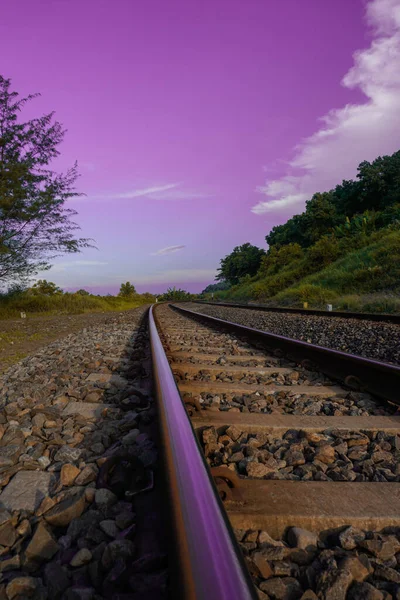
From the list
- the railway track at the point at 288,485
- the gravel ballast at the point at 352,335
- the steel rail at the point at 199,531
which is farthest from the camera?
the gravel ballast at the point at 352,335

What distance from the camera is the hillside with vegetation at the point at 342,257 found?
13055mm

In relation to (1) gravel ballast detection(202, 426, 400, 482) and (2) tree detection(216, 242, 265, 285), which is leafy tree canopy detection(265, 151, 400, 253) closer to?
(2) tree detection(216, 242, 265, 285)

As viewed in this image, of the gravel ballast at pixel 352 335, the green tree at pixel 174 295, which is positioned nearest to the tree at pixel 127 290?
the green tree at pixel 174 295

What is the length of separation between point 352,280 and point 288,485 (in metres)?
14.1

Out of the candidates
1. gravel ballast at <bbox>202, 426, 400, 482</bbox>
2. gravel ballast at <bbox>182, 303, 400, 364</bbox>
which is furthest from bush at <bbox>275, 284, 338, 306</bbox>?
gravel ballast at <bbox>202, 426, 400, 482</bbox>

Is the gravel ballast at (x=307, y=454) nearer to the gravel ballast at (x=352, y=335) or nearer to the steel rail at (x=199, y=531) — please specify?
the steel rail at (x=199, y=531)

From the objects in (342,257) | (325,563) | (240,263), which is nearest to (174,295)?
(240,263)

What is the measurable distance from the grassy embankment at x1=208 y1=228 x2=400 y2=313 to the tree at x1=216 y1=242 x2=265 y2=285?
56.7 feet

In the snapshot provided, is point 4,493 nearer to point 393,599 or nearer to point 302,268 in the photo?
point 393,599

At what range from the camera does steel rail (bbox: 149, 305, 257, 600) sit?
0.64m

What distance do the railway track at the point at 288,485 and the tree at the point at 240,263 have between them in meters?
36.0

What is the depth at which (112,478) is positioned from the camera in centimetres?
139

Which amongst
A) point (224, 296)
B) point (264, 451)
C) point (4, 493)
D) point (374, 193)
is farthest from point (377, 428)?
point (374, 193)

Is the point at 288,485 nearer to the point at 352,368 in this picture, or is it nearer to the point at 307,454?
the point at 307,454
